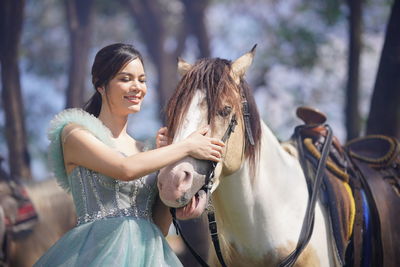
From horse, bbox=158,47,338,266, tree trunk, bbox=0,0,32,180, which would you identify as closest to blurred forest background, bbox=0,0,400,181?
tree trunk, bbox=0,0,32,180

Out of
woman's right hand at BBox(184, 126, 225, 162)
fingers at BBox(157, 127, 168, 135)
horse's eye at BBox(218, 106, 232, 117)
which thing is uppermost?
horse's eye at BBox(218, 106, 232, 117)

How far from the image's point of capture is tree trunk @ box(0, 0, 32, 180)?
7.14m

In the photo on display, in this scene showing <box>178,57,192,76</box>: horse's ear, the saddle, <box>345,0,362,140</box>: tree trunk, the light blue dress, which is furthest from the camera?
<box>345,0,362,140</box>: tree trunk

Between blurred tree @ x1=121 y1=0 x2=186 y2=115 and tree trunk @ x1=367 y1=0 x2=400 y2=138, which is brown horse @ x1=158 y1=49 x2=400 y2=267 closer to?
tree trunk @ x1=367 y1=0 x2=400 y2=138

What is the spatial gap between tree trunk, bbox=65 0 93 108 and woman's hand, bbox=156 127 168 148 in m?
6.43

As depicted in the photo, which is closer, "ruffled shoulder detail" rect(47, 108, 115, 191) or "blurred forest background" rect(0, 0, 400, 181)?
"ruffled shoulder detail" rect(47, 108, 115, 191)

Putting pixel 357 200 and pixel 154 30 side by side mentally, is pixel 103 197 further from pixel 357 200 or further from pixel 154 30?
pixel 154 30

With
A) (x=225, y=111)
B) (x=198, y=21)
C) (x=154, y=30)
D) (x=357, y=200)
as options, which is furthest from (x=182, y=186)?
(x=154, y=30)

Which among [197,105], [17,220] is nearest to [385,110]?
[197,105]

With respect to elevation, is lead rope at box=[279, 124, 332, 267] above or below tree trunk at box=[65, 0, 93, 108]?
below

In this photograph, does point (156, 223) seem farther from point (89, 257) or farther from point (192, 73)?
point (192, 73)

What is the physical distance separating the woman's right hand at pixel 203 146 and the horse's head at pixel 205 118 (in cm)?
3

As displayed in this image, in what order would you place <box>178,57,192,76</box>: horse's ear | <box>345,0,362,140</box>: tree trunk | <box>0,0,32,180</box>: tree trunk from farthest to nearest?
1. <box>0,0,32,180</box>: tree trunk
2. <box>345,0,362,140</box>: tree trunk
3. <box>178,57,192,76</box>: horse's ear

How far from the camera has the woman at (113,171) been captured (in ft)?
5.65
